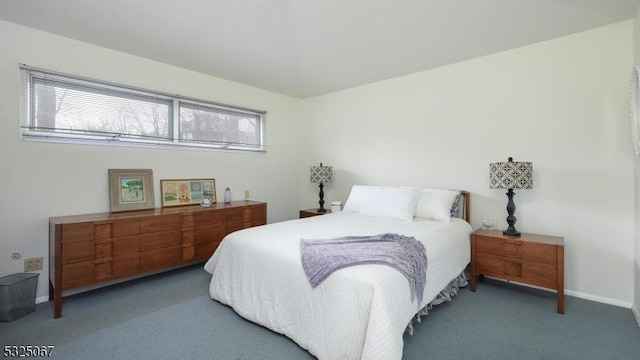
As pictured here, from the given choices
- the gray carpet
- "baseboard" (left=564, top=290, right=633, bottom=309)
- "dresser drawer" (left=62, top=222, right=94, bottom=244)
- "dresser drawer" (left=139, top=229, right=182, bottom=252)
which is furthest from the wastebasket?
"baseboard" (left=564, top=290, right=633, bottom=309)

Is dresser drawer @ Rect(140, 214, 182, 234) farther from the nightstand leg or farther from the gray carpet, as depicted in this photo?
the nightstand leg

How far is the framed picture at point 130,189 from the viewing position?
2.91m

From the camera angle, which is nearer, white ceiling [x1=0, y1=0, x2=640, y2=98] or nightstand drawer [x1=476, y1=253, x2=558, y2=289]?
white ceiling [x1=0, y1=0, x2=640, y2=98]

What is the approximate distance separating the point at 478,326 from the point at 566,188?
5.13 feet

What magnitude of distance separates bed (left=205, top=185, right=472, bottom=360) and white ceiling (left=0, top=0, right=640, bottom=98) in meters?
1.50

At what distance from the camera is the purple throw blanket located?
68.5 inches

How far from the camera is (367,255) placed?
1.83 meters

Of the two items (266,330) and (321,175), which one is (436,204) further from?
(266,330)

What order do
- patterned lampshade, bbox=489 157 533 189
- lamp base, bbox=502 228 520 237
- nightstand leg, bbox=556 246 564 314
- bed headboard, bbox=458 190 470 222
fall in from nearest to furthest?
nightstand leg, bbox=556 246 564 314 < patterned lampshade, bbox=489 157 533 189 < lamp base, bbox=502 228 520 237 < bed headboard, bbox=458 190 470 222

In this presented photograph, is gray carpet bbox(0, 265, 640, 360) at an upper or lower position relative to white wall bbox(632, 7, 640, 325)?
lower

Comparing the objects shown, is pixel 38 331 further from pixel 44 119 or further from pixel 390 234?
pixel 390 234

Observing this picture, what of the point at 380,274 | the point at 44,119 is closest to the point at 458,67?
the point at 380,274

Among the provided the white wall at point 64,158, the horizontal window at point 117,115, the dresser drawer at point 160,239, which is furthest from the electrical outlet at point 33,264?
the horizontal window at point 117,115

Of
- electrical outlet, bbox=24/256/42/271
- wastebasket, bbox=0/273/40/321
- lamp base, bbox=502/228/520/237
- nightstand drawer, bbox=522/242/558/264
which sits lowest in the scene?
wastebasket, bbox=0/273/40/321
